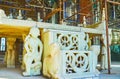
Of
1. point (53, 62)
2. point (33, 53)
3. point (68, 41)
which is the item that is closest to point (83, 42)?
point (68, 41)

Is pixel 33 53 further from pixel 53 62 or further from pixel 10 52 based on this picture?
pixel 10 52

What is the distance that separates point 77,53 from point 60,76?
1.84ft

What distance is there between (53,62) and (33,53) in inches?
18.5

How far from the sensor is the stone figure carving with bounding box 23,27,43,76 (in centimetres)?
367

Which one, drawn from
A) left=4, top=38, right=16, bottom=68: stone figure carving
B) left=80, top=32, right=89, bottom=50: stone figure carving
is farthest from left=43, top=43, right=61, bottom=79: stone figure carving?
left=4, top=38, right=16, bottom=68: stone figure carving

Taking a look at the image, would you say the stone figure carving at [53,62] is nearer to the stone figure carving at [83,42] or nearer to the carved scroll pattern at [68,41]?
the carved scroll pattern at [68,41]

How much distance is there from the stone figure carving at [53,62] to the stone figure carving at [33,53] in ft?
0.73

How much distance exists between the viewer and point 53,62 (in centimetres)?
350

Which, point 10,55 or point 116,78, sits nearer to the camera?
point 116,78

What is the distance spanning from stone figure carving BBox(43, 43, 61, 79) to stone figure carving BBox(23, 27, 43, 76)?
0.73 feet

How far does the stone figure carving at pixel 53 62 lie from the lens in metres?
3.42

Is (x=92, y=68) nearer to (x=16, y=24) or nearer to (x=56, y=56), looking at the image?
(x=56, y=56)

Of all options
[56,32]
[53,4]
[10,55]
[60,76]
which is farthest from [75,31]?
[53,4]

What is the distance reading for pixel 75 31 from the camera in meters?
4.04
